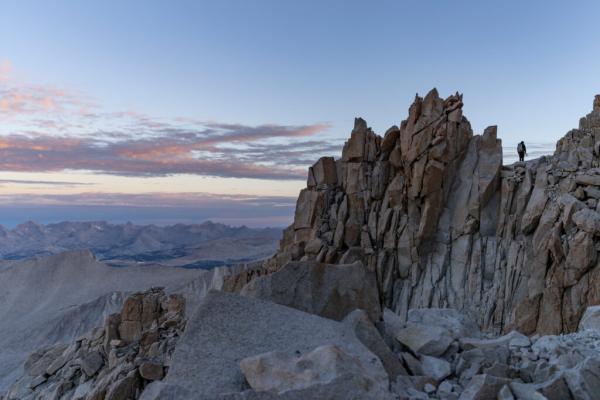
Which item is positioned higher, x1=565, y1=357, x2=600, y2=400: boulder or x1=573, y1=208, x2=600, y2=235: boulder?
x1=573, y1=208, x2=600, y2=235: boulder

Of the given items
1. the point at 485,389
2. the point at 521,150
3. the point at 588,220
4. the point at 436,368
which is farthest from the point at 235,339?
the point at 521,150

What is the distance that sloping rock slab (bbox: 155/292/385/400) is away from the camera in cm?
813

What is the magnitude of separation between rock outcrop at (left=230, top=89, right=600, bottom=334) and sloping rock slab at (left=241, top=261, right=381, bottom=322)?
98.0ft

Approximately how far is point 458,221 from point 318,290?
3981cm

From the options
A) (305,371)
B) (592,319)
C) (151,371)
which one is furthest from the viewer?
(151,371)

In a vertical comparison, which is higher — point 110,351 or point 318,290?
point 318,290

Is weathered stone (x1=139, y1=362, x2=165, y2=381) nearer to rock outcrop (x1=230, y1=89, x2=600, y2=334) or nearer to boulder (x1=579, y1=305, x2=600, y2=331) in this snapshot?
boulder (x1=579, y1=305, x2=600, y2=331)

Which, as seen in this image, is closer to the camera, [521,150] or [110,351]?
[110,351]

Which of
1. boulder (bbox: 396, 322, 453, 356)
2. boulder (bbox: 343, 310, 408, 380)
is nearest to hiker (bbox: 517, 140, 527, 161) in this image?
boulder (bbox: 396, 322, 453, 356)

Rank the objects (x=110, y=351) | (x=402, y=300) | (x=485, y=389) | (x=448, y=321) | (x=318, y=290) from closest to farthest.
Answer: (x=485, y=389), (x=318, y=290), (x=448, y=321), (x=110, y=351), (x=402, y=300)

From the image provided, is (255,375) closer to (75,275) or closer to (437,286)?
(437,286)

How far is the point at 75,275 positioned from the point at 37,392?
10709cm

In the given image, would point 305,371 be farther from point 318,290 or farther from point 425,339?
point 318,290

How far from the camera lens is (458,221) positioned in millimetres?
48000
